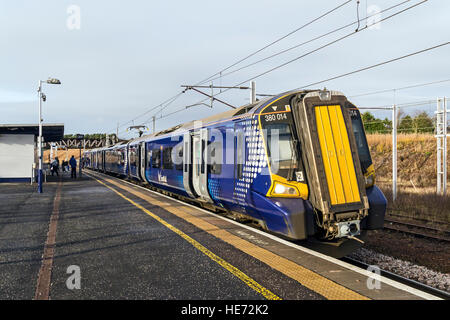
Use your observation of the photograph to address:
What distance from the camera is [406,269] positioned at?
20.1ft

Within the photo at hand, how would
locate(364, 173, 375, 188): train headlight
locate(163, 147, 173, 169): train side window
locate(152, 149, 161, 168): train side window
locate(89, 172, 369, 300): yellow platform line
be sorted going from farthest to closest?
locate(152, 149, 161, 168): train side window → locate(163, 147, 173, 169): train side window → locate(364, 173, 375, 188): train headlight → locate(89, 172, 369, 300): yellow platform line

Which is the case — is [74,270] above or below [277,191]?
below

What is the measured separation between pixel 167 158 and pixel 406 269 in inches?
385

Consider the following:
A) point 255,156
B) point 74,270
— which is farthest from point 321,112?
point 74,270

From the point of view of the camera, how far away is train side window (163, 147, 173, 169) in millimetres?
13684

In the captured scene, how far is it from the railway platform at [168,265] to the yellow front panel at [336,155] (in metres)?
1.11

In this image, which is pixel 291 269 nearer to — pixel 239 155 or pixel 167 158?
pixel 239 155

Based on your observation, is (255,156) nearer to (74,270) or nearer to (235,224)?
(235,224)

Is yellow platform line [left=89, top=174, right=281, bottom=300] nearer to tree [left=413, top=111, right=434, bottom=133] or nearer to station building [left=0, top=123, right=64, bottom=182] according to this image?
station building [left=0, top=123, right=64, bottom=182]

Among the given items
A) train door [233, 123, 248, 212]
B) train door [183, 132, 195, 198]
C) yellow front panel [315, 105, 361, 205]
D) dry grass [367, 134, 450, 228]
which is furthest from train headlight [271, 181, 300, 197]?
dry grass [367, 134, 450, 228]

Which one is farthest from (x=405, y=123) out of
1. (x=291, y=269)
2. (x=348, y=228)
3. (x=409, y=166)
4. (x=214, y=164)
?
(x=291, y=269)

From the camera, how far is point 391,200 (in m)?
14.9

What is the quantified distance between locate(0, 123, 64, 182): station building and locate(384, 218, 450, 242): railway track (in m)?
19.2
